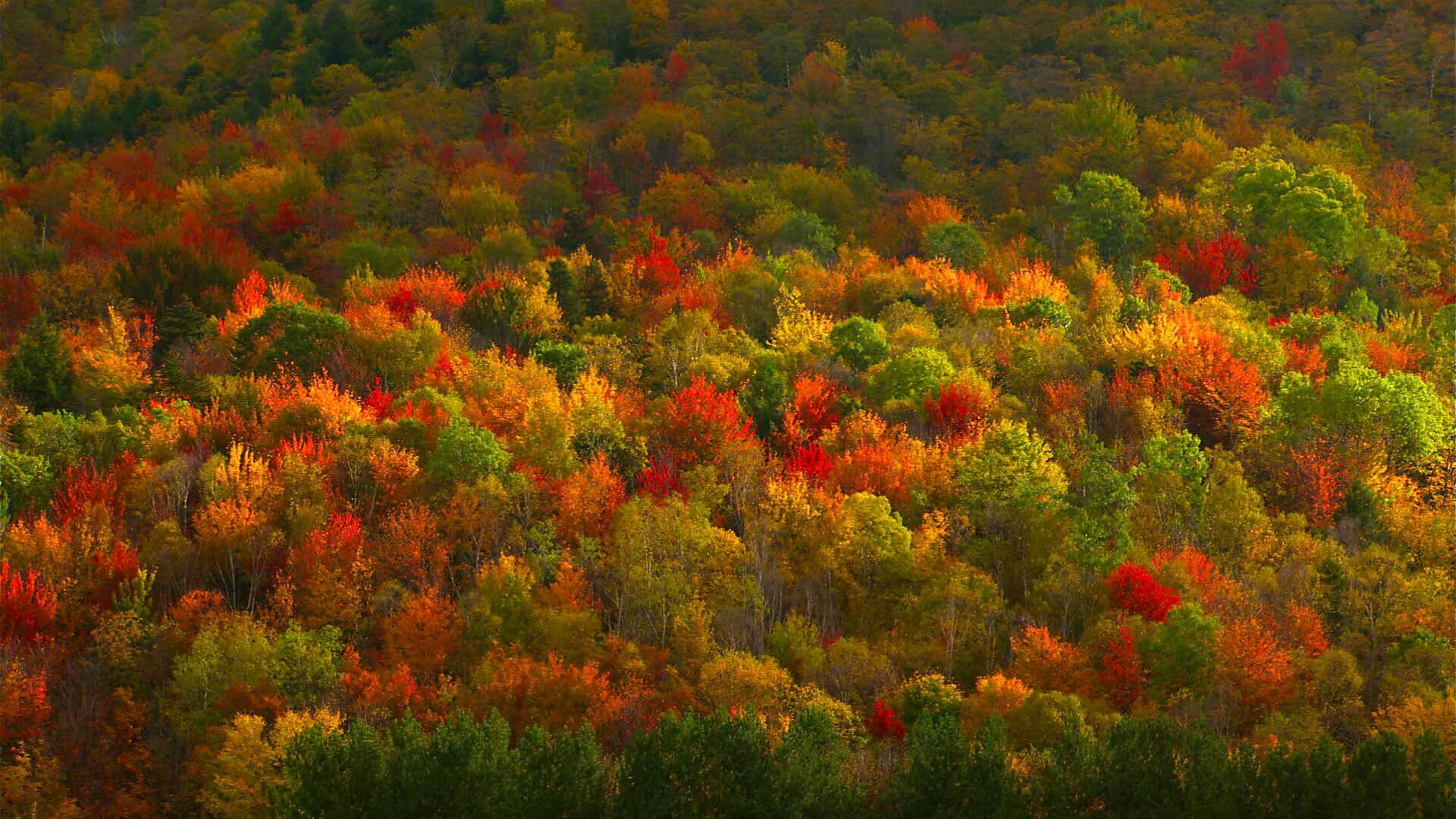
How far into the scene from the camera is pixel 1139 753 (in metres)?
53.7

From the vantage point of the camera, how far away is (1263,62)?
142250 mm

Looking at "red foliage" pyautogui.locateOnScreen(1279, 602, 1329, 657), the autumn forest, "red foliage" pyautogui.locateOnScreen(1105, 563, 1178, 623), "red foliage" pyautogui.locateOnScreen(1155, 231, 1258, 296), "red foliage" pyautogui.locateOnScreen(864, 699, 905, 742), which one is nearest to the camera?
the autumn forest

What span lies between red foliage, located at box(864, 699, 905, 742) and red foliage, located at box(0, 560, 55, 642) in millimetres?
34406

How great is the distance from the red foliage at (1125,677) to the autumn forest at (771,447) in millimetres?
440

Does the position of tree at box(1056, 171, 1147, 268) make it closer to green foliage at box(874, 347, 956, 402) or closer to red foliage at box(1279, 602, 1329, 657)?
green foliage at box(874, 347, 956, 402)

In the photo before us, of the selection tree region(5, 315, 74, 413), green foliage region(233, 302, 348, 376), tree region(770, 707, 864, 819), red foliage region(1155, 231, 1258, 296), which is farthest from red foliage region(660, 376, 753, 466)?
red foliage region(1155, 231, 1258, 296)

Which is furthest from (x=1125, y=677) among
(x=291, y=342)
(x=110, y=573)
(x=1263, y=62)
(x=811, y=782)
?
(x=1263, y=62)

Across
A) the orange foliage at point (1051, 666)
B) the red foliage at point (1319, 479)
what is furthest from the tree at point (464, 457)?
the red foliage at point (1319, 479)

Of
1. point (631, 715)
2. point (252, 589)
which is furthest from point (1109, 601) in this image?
point (252, 589)

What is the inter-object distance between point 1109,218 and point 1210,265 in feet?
25.9

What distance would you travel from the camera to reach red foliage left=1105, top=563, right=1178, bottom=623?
2596 inches

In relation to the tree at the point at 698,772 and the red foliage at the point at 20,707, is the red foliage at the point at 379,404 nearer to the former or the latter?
the red foliage at the point at 20,707

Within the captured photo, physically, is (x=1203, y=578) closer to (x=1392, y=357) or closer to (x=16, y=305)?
(x=1392, y=357)

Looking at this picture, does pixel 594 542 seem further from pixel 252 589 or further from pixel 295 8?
pixel 295 8
